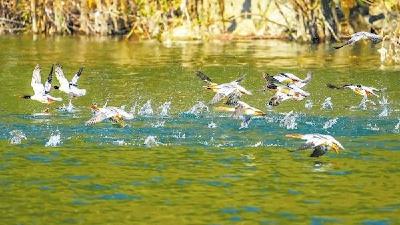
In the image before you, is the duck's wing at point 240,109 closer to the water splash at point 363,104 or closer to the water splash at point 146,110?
the water splash at point 146,110

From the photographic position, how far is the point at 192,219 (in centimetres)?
1803

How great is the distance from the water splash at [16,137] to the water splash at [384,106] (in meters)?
9.80

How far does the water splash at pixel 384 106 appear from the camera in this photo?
99.7 ft

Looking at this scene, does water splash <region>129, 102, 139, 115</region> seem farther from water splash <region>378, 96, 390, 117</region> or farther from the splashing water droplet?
water splash <region>378, 96, 390, 117</region>

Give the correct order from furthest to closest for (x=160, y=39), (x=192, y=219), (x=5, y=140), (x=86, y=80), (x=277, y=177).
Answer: (x=160, y=39) → (x=86, y=80) → (x=5, y=140) → (x=277, y=177) → (x=192, y=219)

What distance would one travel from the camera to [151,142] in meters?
25.9

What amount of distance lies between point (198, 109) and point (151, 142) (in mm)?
5722

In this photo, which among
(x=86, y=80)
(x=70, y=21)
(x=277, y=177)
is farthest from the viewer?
(x=70, y=21)

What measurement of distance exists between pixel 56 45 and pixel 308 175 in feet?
140

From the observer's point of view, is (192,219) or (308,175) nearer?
(192,219)

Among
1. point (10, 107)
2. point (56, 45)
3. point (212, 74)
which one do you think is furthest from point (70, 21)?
point (10, 107)

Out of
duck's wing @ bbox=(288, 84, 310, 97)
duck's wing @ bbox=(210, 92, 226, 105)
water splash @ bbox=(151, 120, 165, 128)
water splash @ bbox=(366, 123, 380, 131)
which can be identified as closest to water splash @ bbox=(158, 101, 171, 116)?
water splash @ bbox=(151, 120, 165, 128)

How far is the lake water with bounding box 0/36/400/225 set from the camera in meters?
18.7

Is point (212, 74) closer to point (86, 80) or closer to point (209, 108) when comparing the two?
point (86, 80)
